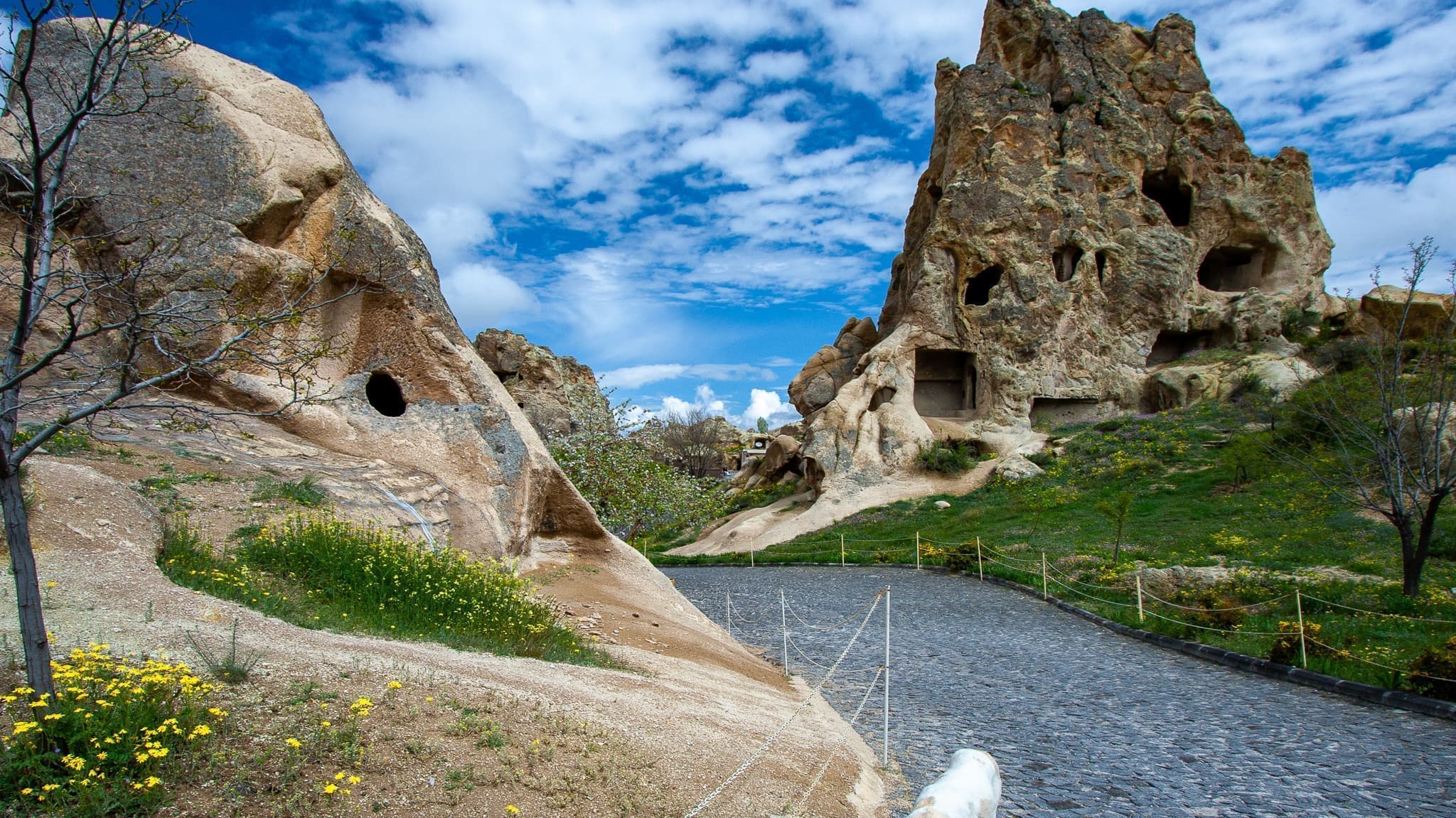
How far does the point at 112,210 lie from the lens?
10.1 metres

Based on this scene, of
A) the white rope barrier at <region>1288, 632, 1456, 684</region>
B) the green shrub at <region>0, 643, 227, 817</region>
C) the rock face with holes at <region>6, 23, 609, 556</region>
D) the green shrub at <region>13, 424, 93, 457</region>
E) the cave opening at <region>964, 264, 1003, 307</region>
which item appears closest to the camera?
the green shrub at <region>0, 643, 227, 817</region>

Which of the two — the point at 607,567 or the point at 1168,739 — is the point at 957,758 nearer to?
the point at 1168,739

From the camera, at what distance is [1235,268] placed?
38938mm

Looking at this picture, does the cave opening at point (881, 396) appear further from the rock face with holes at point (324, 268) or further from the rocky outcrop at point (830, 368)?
the rock face with holes at point (324, 268)

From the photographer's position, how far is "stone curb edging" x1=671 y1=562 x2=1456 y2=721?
7379 mm

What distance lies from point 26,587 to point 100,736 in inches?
27.8

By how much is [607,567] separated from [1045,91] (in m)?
31.6

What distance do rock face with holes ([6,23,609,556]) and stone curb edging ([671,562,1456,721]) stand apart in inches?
320

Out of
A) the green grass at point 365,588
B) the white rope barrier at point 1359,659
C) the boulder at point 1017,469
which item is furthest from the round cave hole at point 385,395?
the boulder at point 1017,469

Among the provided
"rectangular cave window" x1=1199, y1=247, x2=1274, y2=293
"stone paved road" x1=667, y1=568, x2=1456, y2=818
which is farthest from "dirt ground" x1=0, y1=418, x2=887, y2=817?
"rectangular cave window" x1=1199, y1=247, x2=1274, y2=293

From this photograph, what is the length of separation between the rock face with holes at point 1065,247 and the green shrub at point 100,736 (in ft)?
86.1

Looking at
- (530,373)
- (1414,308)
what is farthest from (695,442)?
(1414,308)

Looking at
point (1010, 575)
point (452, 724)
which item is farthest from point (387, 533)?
point (1010, 575)

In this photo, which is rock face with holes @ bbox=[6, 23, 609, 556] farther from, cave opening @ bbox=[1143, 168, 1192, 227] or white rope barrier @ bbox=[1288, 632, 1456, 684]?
cave opening @ bbox=[1143, 168, 1192, 227]
